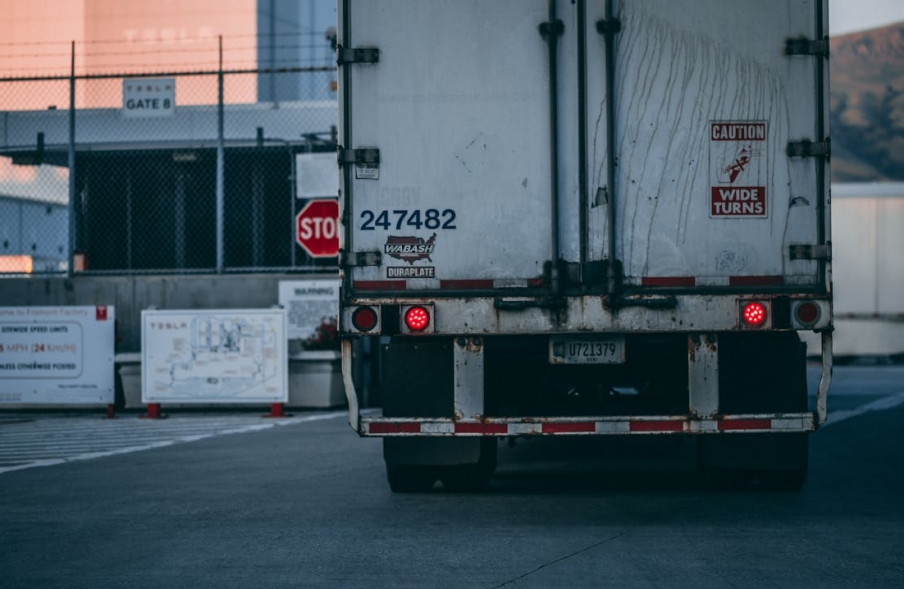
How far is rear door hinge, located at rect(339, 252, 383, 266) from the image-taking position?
903 centimetres

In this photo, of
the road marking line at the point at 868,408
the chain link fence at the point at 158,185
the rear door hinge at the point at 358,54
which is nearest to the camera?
the rear door hinge at the point at 358,54

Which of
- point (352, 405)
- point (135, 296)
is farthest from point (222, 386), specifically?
point (352, 405)

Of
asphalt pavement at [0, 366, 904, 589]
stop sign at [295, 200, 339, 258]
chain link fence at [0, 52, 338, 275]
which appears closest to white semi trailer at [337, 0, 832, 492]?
asphalt pavement at [0, 366, 904, 589]

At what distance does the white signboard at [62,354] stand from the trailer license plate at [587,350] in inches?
473

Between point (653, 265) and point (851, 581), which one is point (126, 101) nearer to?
point (653, 265)

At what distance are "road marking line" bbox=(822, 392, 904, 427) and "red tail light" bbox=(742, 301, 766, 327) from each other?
314 inches

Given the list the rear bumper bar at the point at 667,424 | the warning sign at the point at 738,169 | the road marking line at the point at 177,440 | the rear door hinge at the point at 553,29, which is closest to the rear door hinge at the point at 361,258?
the rear bumper bar at the point at 667,424

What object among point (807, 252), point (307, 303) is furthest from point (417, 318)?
point (307, 303)

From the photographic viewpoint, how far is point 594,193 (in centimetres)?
895

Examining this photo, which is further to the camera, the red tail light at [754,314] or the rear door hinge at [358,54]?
the rear door hinge at [358,54]

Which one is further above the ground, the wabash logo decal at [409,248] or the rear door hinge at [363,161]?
the rear door hinge at [363,161]

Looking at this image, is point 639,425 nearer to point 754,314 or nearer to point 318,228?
point 754,314

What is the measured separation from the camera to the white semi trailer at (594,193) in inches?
349

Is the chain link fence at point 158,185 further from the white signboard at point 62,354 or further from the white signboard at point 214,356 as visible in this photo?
the white signboard at point 214,356
